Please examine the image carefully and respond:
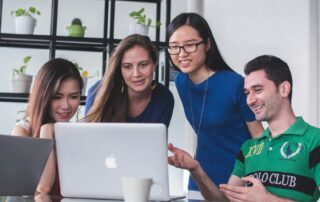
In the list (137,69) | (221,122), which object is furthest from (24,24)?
(221,122)

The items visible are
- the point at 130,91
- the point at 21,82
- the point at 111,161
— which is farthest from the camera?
the point at 21,82

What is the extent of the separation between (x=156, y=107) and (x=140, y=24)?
122 cm

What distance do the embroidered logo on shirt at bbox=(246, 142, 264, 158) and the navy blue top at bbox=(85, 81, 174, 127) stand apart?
60 cm

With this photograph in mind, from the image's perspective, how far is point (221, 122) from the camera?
2.04 meters

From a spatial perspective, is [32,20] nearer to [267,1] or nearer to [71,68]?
[71,68]

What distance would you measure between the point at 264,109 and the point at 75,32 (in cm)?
197

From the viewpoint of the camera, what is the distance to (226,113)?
2.03 m

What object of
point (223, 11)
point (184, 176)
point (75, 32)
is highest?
point (223, 11)

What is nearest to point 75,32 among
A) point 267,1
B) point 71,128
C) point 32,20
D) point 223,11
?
point 32,20

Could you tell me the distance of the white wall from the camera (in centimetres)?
331

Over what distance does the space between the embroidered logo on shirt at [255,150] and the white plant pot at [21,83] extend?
6.29ft

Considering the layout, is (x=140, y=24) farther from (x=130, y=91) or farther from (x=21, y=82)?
(x=130, y=91)

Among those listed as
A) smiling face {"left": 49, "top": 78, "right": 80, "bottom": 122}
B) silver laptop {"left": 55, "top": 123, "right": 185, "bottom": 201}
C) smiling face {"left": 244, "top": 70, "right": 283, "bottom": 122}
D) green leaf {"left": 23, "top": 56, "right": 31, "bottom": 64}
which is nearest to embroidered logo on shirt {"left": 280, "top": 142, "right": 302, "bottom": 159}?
smiling face {"left": 244, "top": 70, "right": 283, "bottom": 122}

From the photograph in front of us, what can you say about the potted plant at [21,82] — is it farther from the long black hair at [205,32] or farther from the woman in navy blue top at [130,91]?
the long black hair at [205,32]
